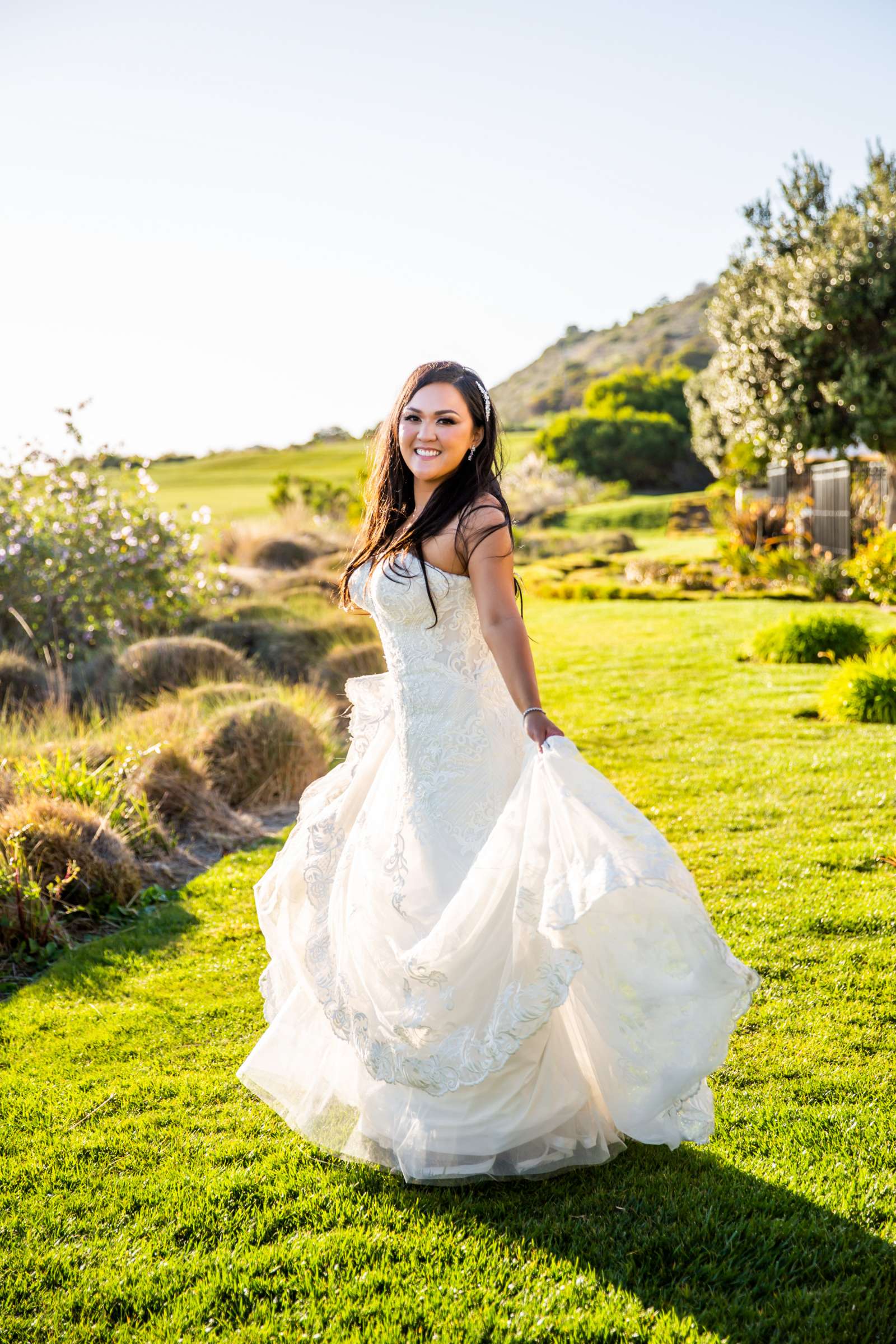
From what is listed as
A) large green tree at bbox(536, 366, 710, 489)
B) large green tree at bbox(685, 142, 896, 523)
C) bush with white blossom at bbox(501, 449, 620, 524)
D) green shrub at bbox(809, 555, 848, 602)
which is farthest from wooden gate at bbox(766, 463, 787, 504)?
large green tree at bbox(536, 366, 710, 489)

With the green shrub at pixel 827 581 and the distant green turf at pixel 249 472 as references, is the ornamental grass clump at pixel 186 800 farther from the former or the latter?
the distant green turf at pixel 249 472

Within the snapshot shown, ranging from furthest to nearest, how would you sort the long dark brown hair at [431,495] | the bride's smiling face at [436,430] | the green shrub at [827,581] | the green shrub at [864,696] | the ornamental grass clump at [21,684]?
the green shrub at [827,581]
the ornamental grass clump at [21,684]
the green shrub at [864,696]
the bride's smiling face at [436,430]
the long dark brown hair at [431,495]

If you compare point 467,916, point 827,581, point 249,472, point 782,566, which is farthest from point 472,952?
point 249,472

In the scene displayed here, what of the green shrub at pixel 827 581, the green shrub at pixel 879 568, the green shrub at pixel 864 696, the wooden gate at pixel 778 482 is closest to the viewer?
the green shrub at pixel 864 696

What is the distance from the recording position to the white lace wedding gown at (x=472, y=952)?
8.75 feet

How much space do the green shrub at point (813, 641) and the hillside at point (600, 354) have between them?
68.9 meters

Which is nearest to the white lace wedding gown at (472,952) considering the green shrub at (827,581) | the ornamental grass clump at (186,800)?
the ornamental grass clump at (186,800)

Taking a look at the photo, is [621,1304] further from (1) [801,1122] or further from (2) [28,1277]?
(2) [28,1277]

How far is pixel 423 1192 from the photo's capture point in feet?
10.0

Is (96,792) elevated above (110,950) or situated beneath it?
elevated above

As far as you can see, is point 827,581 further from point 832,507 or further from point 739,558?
point 739,558

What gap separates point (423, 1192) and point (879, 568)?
13.7 m

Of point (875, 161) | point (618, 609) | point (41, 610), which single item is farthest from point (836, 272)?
point (41, 610)

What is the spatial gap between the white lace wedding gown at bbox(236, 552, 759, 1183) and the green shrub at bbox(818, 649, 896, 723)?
257 inches
